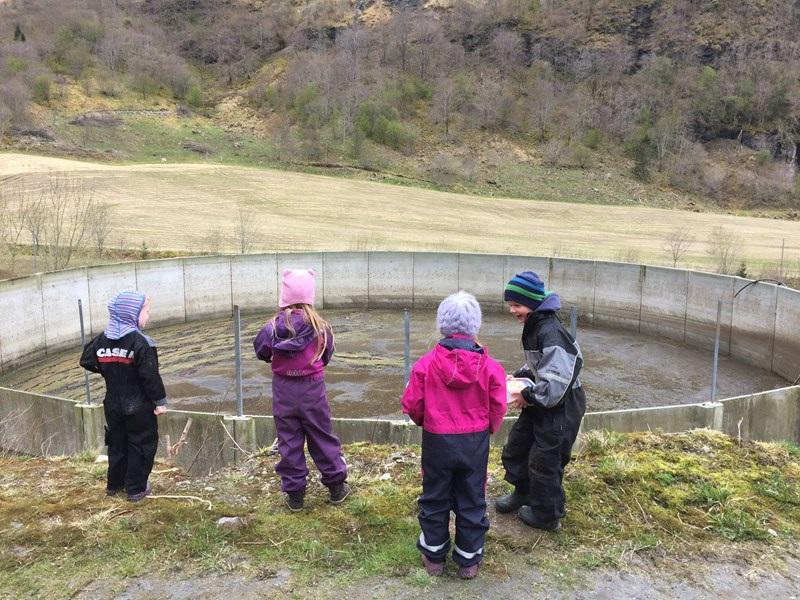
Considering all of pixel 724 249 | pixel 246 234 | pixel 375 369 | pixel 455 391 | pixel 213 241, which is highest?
pixel 455 391

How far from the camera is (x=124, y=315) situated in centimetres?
450

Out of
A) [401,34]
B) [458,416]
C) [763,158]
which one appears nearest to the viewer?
[458,416]

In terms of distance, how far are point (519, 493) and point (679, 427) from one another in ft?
15.7

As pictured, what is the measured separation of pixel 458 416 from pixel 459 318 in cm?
50

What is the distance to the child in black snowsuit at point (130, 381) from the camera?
4.46 meters

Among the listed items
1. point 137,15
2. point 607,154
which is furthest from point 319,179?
point 137,15

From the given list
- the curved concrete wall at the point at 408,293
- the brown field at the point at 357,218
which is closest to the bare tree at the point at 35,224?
the brown field at the point at 357,218

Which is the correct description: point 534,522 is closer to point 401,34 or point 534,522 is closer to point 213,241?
point 213,241

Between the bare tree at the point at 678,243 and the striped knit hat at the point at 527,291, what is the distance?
2262 cm

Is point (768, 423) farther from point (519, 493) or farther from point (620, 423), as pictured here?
point (519, 493)

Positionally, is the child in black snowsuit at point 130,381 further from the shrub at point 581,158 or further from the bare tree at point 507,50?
the bare tree at point 507,50

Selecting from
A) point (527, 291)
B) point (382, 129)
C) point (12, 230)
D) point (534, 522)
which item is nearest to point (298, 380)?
point (527, 291)

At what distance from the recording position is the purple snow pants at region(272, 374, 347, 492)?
441cm

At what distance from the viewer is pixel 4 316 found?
14969 millimetres
